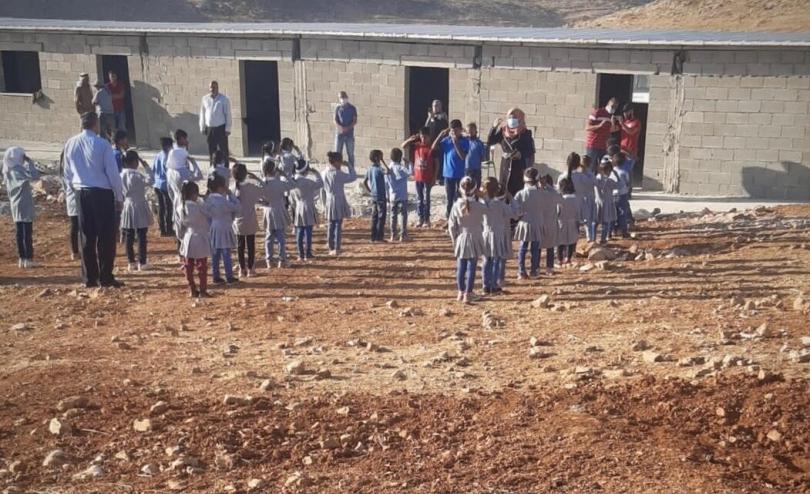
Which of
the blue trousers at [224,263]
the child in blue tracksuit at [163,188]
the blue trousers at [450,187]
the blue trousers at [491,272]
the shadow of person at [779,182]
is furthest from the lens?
the shadow of person at [779,182]

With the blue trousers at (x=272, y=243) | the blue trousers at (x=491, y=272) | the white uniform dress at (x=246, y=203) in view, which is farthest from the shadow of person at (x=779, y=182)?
the white uniform dress at (x=246, y=203)

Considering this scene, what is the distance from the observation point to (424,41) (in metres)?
17.8

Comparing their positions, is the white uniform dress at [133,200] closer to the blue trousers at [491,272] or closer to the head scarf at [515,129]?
the blue trousers at [491,272]

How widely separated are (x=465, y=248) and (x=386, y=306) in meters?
1.07

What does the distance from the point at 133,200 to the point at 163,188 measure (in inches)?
78.7

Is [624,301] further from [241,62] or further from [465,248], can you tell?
[241,62]

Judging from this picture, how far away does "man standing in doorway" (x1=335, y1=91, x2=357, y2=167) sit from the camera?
17656mm

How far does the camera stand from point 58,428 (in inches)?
267

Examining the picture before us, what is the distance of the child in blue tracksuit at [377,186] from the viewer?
12961 millimetres

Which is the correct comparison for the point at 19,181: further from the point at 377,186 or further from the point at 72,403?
the point at 72,403

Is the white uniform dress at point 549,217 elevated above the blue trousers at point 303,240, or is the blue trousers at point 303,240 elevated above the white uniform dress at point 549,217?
the white uniform dress at point 549,217

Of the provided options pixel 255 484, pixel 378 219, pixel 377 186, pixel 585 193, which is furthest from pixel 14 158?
pixel 255 484

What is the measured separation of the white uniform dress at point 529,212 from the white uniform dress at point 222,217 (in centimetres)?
323

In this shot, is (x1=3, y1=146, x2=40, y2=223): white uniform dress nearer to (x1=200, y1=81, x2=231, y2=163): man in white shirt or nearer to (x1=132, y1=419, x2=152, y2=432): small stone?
(x1=200, y1=81, x2=231, y2=163): man in white shirt
